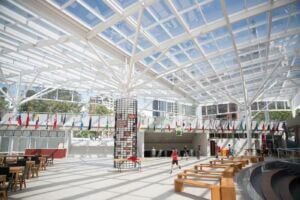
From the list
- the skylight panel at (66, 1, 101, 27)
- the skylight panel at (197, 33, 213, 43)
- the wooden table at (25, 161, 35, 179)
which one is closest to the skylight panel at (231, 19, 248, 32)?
the skylight panel at (197, 33, 213, 43)

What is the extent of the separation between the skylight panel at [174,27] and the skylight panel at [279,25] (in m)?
5.90

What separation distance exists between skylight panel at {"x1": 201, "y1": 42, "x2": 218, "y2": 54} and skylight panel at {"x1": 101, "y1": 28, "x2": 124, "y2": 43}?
6.13 metres

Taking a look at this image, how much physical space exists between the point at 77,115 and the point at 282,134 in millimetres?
25798

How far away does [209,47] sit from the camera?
15.1 meters

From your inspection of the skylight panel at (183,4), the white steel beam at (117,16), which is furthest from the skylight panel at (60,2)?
the skylight panel at (183,4)

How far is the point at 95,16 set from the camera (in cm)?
1077

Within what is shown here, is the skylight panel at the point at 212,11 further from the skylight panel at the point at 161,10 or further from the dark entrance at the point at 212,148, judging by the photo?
the dark entrance at the point at 212,148

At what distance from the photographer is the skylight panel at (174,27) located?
1161cm

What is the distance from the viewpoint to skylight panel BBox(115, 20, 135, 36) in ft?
38.1

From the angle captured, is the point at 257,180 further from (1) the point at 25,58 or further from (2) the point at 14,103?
(2) the point at 14,103

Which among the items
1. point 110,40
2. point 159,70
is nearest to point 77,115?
point 159,70

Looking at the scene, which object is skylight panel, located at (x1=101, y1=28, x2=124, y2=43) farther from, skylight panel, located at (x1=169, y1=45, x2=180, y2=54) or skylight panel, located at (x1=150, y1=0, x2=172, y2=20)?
skylight panel, located at (x1=169, y1=45, x2=180, y2=54)

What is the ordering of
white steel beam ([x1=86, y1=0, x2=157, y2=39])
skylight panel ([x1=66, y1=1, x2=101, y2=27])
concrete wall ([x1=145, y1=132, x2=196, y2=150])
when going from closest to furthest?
white steel beam ([x1=86, y1=0, x2=157, y2=39]) < skylight panel ([x1=66, y1=1, x2=101, y2=27]) < concrete wall ([x1=145, y1=132, x2=196, y2=150])

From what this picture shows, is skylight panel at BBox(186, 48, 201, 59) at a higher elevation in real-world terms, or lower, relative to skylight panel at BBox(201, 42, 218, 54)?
lower
